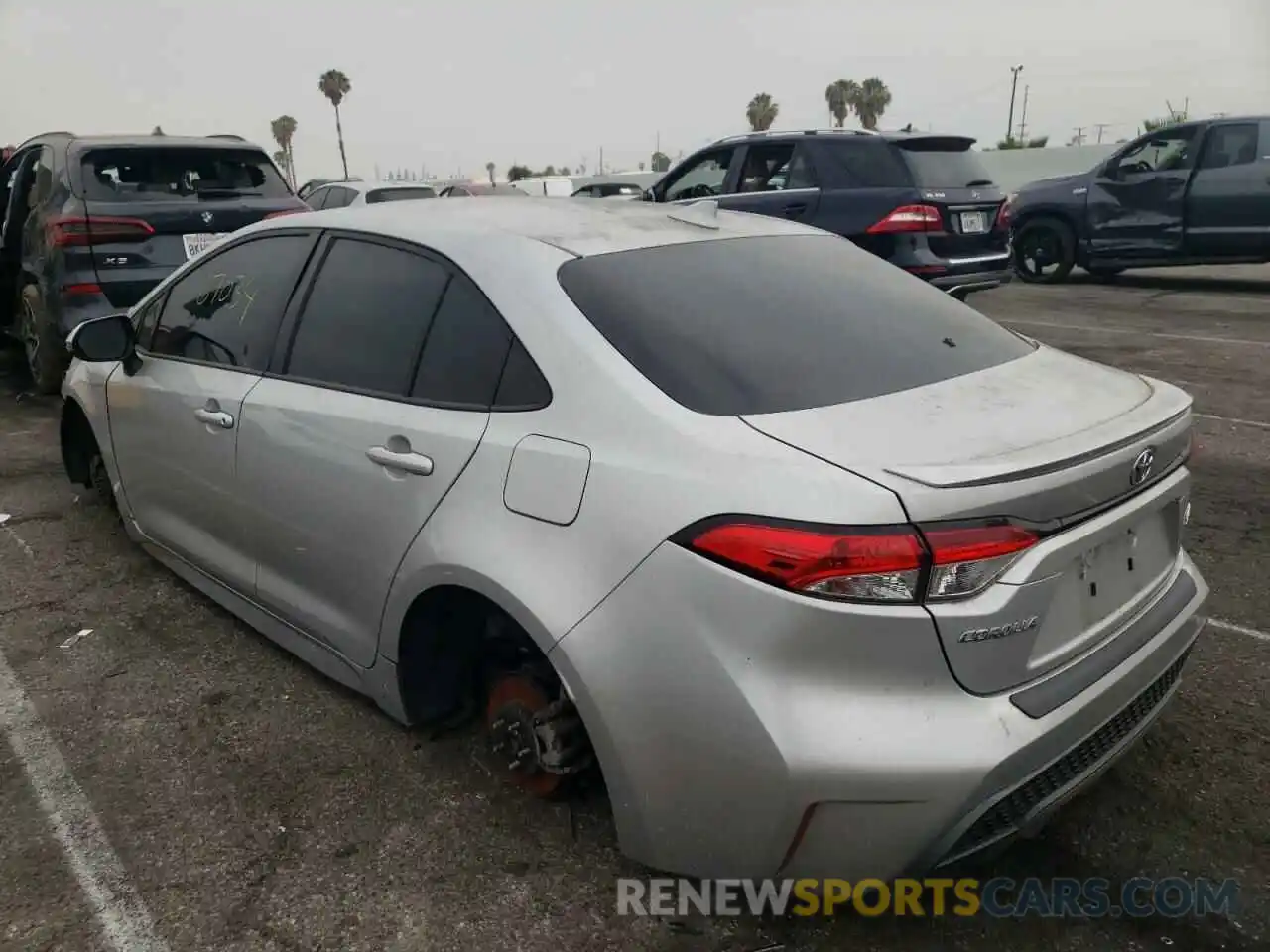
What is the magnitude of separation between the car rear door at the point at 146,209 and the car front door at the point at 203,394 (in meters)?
2.63

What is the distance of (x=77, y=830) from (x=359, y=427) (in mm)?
1256

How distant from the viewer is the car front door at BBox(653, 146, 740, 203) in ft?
30.5

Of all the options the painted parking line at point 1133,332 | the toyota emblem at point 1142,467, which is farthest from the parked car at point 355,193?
the toyota emblem at point 1142,467

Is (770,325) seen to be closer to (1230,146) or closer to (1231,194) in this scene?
(1231,194)

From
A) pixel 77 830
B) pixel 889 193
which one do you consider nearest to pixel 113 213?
pixel 77 830

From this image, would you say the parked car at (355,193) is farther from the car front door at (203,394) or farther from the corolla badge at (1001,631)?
the corolla badge at (1001,631)

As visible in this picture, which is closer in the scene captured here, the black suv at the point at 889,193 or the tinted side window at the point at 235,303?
the tinted side window at the point at 235,303

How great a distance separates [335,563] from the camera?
281 centimetres

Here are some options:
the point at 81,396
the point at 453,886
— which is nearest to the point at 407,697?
the point at 453,886

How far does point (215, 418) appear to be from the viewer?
10.8ft

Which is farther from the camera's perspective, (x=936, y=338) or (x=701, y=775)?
(x=936, y=338)

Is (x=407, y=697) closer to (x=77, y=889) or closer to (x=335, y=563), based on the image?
(x=335, y=563)

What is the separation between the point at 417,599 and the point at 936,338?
4.88 feet

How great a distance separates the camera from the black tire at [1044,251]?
511 inches
